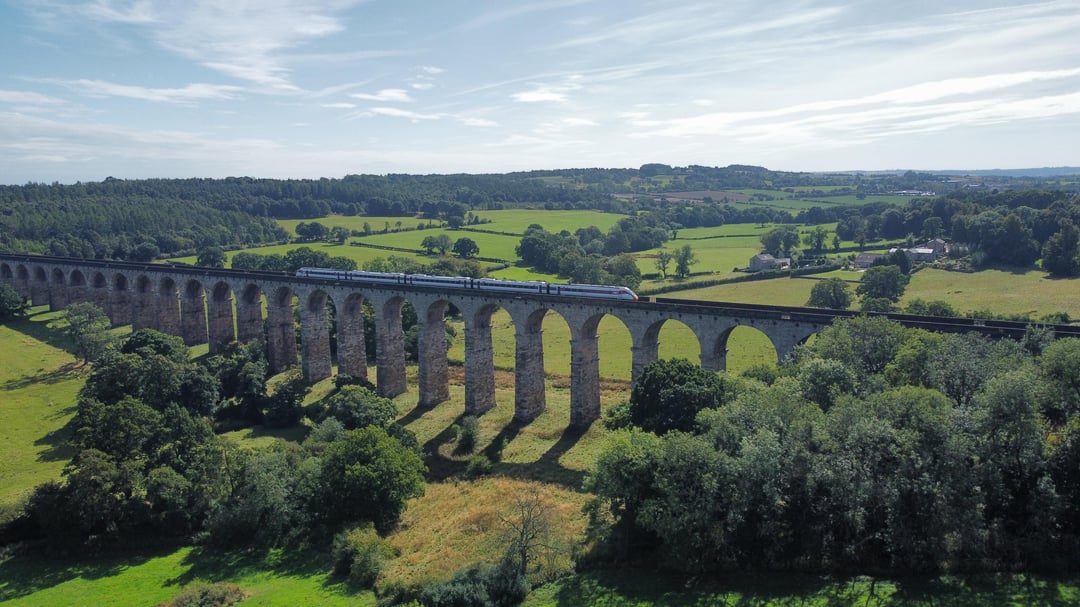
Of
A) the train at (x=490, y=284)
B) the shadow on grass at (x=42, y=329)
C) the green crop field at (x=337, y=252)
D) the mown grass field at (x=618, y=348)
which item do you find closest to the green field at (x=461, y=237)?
the green crop field at (x=337, y=252)

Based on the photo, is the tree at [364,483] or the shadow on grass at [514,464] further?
the shadow on grass at [514,464]

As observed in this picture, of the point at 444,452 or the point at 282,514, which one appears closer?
the point at 282,514

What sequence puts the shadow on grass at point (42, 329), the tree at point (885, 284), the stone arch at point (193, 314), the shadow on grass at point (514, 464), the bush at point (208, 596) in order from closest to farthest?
the bush at point (208, 596)
the shadow on grass at point (514, 464)
the stone arch at point (193, 314)
the tree at point (885, 284)
the shadow on grass at point (42, 329)

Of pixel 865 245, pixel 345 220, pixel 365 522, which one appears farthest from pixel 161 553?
pixel 345 220

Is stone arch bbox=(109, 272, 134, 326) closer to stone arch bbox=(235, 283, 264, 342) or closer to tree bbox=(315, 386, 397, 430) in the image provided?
stone arch bbox=(235, 283, 264, 342)

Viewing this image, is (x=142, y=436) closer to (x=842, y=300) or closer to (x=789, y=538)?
(x=789, y=538)

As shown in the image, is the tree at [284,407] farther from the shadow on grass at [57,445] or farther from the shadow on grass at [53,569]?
the shadow on grass at [53,569]
